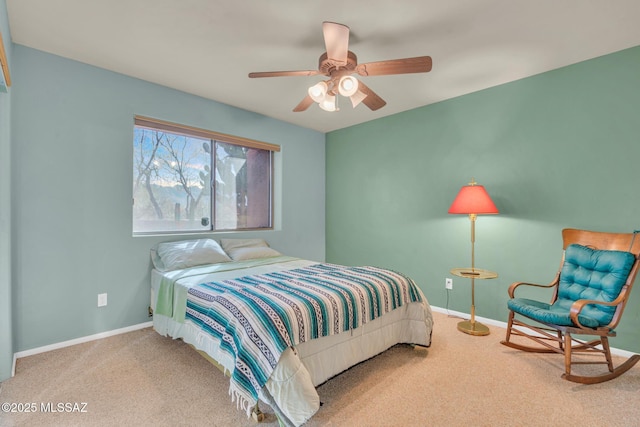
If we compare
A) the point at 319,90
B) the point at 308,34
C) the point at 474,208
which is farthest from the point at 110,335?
the point at 474,208

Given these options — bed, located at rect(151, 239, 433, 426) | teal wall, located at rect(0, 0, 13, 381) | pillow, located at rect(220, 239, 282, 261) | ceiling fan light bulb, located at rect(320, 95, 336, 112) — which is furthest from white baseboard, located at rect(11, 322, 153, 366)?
ceiling fan light bulb, located at rect(320, 95, 336, 112)

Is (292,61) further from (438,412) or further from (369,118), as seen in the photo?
(438,412)

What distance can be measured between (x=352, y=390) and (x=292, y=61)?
272 centimetres

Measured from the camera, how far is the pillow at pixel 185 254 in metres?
3.00

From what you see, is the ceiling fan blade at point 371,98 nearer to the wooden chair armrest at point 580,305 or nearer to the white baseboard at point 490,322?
the wooden chair armrest at point 580,305

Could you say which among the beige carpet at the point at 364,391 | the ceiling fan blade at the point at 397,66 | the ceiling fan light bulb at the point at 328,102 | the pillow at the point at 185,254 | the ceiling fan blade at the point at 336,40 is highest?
the ceiling fan blade at the point at 336,40

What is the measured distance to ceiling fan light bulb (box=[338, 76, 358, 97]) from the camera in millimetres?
2102

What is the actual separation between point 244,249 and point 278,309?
1.93 m

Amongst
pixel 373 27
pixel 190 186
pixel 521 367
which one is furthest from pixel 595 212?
pixel 190 186

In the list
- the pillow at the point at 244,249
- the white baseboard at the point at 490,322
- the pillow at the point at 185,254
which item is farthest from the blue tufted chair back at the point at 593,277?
the pillow at the point at 185,254

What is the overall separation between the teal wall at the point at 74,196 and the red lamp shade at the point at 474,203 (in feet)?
10.2

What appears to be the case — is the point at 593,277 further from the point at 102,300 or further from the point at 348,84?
the point at 102,300

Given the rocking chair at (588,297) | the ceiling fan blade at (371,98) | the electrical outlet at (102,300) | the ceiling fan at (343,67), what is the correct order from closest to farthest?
1. the ceiling fan at (343,67)
2. the rocking chair at (588,297)
3. the ceiling fan blade at (371,98)
4. the electrical outlet at (102,300)

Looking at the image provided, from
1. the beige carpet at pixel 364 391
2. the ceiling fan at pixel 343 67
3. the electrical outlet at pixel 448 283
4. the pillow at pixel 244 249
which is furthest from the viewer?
the electrical outlet at pixel 448 283
